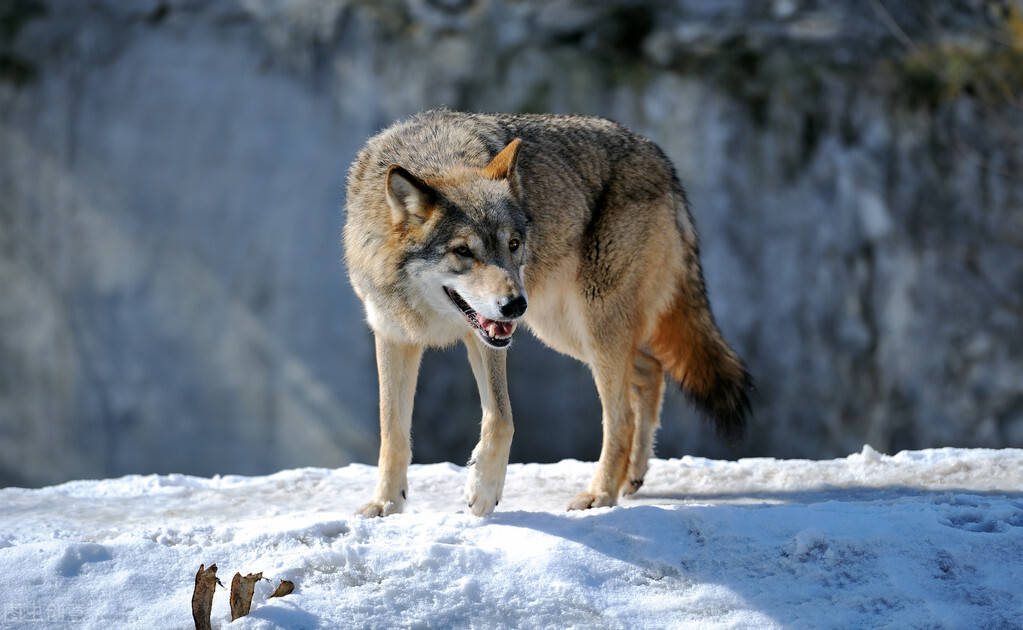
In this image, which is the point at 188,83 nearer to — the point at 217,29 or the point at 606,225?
the point at 217,29

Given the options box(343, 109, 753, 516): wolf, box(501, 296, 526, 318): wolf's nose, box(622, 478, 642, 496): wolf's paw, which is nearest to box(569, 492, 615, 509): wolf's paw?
box(343, 109, 753, 516): wolf

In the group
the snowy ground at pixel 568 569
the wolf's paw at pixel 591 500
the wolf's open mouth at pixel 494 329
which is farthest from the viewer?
the wolf's paw at pixel 591 500

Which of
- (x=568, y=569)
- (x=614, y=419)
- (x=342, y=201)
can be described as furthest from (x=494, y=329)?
(x=342, y=201)

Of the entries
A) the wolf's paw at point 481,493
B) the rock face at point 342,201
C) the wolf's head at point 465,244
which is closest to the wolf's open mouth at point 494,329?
the wolf's head at point 465,244

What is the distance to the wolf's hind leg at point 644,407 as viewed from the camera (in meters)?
4.11

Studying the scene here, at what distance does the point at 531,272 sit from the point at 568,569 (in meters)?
1.25

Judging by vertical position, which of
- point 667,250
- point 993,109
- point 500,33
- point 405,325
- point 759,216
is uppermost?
point 500,33

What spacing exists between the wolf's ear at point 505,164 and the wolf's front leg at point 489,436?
0.51 m

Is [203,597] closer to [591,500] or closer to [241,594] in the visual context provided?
[241,594]

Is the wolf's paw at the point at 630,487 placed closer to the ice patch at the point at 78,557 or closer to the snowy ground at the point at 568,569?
the snowy ground at the point at 568,569

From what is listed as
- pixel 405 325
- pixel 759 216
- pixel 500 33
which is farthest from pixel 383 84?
pixel 405 325

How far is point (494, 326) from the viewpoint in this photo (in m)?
3.12

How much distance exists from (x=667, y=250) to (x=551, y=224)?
58cm

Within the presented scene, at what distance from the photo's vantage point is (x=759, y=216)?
8242 millimetres
